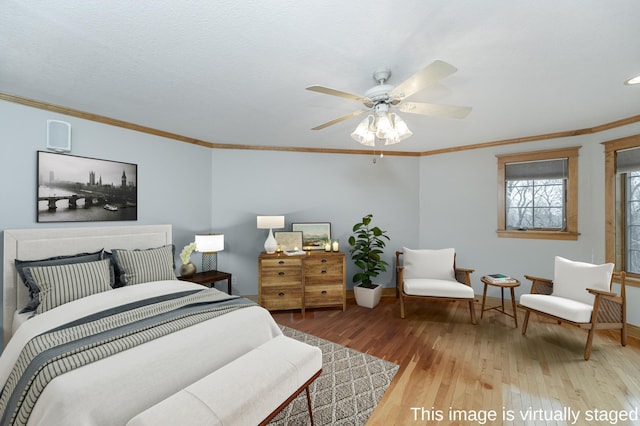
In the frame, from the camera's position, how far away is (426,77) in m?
1.54

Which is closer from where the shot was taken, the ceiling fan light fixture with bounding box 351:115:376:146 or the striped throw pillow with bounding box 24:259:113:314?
the ceiling fan light fixture with bounding box 351:115:376:146

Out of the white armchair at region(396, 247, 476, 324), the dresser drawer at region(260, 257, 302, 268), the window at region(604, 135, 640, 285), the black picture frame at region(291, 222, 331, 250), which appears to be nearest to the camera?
the window at region(604, 135, 640, 285)

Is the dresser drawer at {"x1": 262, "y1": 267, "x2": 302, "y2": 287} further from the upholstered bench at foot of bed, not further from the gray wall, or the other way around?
the upholstered bench at foot of bed

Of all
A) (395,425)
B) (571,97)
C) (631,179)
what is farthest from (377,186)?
(395,425)

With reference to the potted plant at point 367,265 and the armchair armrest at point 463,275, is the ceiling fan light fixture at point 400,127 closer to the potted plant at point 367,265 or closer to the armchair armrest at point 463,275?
the potted plant at point 367,265

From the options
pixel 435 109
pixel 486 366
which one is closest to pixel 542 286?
pixel 486 366

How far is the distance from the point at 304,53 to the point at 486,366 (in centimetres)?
308

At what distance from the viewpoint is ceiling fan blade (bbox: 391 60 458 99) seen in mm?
1416

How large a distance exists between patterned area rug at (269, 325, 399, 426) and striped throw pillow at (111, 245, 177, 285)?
1.94 metres

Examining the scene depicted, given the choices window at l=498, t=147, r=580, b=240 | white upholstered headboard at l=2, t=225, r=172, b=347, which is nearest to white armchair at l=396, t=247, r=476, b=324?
window at l=498, t=147, r=580, b=240

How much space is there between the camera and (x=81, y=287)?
238 centimetres

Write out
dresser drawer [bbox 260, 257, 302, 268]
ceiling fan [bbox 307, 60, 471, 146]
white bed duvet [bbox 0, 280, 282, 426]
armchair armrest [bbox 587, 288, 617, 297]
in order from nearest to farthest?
white bed duvet [bbox 0, 280, 282, 426] → ceiling fan [bbox 307, 60, 471, 146] → armchair armrest [bbox 587, 288, 617, 297] → dresser drawer [bbox 260, 257, 302, 268]

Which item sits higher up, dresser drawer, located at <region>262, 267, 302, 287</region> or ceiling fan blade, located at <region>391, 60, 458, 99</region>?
ceiling fan blade, located at <region>391, 60, 458, 99</region>

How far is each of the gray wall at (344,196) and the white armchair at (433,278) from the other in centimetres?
75
